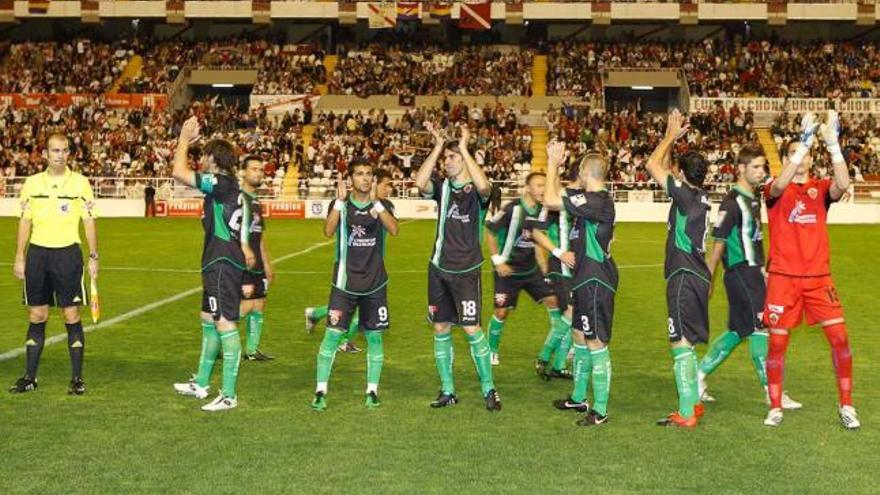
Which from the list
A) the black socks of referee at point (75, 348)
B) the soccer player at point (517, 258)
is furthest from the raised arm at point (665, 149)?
the black socks of referee at point (75, 348)

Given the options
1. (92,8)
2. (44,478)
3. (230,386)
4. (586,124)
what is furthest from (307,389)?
(92,8)

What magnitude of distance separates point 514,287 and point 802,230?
3.44 metres

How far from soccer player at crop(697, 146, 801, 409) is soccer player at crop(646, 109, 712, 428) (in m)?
0.34

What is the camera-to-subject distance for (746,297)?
30.5 ft

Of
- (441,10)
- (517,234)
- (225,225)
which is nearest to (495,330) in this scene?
(517,234)

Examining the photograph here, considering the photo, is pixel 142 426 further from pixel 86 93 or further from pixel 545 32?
pixel 545 32

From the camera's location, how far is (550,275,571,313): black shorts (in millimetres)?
10750

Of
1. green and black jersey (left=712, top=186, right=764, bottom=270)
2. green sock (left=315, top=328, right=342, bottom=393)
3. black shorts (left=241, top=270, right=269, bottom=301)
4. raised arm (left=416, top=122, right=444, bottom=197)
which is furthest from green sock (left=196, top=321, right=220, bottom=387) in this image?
green and black jersey (left=712, top=186, right=764, bottom=270)

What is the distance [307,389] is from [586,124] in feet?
130

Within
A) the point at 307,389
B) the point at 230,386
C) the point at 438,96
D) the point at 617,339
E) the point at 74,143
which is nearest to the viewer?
the point at 230,386

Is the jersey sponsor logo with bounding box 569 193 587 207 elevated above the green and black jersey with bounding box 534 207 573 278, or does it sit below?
above

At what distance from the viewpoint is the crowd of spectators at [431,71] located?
2103 inches

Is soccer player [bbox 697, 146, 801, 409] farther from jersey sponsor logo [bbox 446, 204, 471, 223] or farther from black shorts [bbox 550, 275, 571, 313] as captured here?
jersey sponsor logo [bbox 446, 204, 471, 223]

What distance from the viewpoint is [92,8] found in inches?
2216
